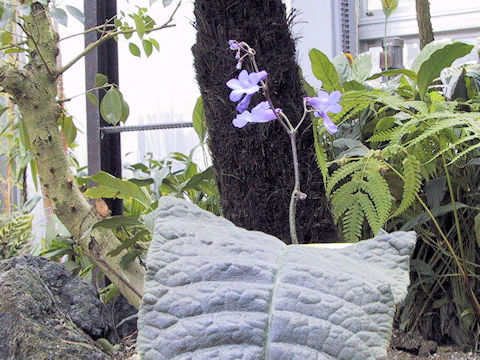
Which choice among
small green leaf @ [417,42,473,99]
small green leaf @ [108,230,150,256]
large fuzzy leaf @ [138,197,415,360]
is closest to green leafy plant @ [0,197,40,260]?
small green leaf @ [108,230,150,256]

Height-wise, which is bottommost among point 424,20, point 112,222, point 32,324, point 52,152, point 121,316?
point 121,316

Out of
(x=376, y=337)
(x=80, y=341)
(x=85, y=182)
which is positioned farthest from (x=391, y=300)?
(x=85, y=182)

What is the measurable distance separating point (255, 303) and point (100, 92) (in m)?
1.70

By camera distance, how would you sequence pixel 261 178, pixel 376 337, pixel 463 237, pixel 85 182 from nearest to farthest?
pixel 376 337 → pixel 261 178 → pixel 463 237 → pixel 85 182

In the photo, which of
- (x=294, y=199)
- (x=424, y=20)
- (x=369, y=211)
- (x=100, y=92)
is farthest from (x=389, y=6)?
(x=294, y=199)

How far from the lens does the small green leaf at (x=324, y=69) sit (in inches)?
55.8

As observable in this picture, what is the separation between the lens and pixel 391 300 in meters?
0.39

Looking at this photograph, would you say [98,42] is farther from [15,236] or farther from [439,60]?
[439,60]

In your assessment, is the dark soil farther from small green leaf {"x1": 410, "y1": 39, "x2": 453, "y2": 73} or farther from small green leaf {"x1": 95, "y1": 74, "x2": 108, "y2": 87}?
small green leaf {"x1": 95, "y1": 74, "x2": 108, "y2": 87}

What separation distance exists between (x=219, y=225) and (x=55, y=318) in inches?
25.6

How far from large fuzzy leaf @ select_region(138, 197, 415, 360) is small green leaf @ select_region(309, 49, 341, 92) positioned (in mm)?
1015

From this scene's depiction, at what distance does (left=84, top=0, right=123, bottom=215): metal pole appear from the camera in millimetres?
1866

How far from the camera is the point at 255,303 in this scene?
392mm

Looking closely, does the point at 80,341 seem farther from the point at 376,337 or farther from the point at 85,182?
the point at 85,182
